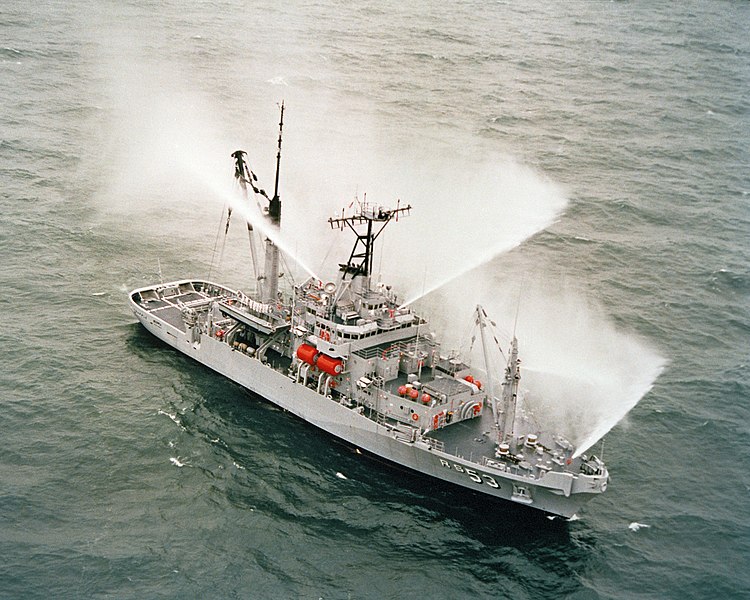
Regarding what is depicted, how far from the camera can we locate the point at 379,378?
75812mm

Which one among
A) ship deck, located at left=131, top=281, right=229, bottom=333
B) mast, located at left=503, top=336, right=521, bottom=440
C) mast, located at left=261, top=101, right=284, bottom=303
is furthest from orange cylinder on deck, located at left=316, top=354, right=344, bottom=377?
ship deck, located at left=131, top=281, right=229, bottom=333

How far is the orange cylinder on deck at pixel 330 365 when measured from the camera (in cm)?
7669

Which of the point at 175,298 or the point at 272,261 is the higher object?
the point at 272,261

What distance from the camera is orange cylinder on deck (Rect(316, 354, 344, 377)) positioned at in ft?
252

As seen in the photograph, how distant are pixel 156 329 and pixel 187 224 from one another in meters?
24.7

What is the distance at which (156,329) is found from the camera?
90812 millimetres

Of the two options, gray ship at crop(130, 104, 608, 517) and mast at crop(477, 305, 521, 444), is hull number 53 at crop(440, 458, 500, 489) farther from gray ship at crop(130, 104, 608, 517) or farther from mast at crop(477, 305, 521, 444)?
mast at crop(477, 305, 521, 444)

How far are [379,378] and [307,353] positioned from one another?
709 centimetres

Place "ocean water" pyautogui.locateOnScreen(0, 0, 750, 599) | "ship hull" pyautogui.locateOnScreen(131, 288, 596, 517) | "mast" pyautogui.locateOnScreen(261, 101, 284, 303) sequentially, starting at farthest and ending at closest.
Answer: "mast" pyautogui.locateOnScreen(261, 101, 284, 303), "ship hull" pyautogui.locateOnScreen(131, 288, 596, 517), "ocean water" pyautogui.locateOnScreen(0, 0, 750, 599)

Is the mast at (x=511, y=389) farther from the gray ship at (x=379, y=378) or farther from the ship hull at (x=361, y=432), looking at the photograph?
the ship hull at (x=361, y=432)

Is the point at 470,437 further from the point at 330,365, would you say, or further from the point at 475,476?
the point at 330,365

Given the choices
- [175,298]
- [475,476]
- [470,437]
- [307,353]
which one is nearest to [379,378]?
[307,353]

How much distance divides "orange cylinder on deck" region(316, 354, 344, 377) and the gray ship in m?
0.09

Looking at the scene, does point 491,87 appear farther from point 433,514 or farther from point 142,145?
point 433,514
